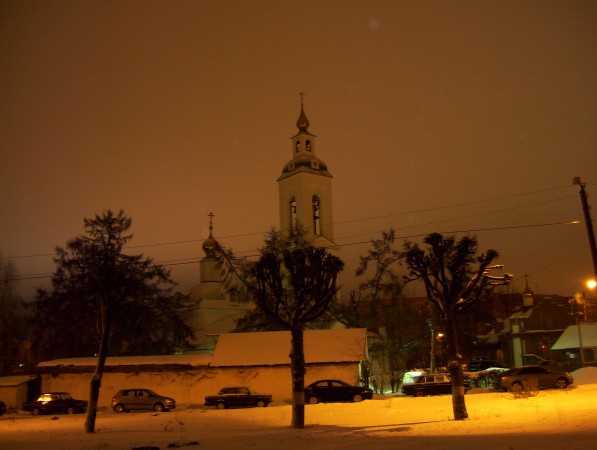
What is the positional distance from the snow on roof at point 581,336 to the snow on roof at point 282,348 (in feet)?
75.5

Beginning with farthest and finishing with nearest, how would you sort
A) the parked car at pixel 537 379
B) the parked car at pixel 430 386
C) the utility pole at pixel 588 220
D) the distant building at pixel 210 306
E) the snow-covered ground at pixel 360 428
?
the distant building at pixel 210 306 → the parked car at pixel 430 386 → the parked car at pixel 537 379 → the utility pole at pixel 588 220 → the snow-covered ground at pixel 360 428

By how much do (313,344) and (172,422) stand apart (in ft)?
43.6

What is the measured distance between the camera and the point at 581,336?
4694 cm

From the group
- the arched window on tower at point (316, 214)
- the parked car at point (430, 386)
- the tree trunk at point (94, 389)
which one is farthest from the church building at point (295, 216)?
the tree trunk at point (94, 389)

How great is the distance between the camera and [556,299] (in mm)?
65875

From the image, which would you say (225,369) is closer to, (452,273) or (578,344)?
(452,273)

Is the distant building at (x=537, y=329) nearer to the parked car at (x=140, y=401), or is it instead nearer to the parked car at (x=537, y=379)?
the parked car at (x=537, y=379)

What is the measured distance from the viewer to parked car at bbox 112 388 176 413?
2989cm

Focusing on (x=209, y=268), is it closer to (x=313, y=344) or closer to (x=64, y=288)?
Result: (x=64, y=288)

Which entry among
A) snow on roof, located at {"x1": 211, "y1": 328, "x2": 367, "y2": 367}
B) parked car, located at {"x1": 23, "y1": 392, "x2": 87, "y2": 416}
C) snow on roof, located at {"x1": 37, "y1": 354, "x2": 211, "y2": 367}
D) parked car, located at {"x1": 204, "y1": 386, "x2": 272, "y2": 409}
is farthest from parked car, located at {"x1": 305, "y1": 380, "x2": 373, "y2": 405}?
parked car, located at {"x1": 23, "y1": 392, "x2": 87, "y2": 416}

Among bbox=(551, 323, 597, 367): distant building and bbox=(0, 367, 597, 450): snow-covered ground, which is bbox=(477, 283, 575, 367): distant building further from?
bbox=(0, 367, 597, 450): snow-covered ground

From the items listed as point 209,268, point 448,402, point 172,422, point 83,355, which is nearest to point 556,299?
point 209,268

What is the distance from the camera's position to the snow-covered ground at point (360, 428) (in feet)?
46.1

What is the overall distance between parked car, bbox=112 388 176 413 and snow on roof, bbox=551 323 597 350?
34.3 metres
